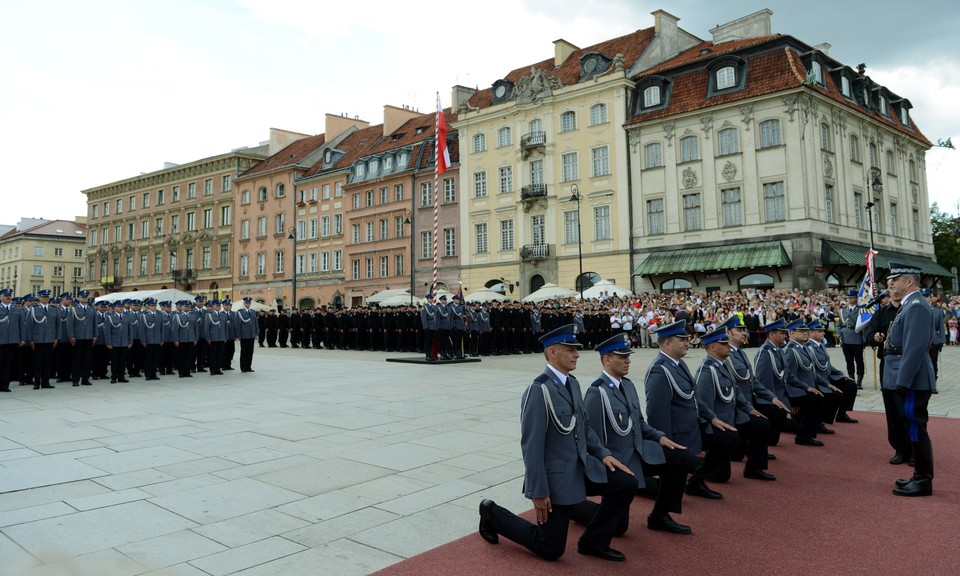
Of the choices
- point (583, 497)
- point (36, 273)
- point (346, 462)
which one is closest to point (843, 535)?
point (583, 497)

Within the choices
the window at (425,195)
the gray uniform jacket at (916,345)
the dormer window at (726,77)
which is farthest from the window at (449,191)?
the gray uniform jacket at (916,345)

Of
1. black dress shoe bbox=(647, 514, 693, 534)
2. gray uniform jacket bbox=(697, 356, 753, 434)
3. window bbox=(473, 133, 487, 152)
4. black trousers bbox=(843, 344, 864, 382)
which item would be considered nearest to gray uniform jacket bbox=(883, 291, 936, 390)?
gray uniform jacket bbox=(697, 356, 753, 434)

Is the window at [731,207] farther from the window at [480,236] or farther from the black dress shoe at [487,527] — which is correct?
the black dress shoe at [487,527]

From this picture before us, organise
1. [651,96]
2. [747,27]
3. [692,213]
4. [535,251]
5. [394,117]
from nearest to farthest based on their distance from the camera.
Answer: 1. [692,213]
2. [651,96]
3. [747,27]
4. [535,251]
5. [394,117]

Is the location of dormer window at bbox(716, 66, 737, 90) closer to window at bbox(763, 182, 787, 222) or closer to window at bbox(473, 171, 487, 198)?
window at bbox(763, 182, 787, 222)

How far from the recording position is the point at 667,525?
17.0ft

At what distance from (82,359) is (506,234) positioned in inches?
1252

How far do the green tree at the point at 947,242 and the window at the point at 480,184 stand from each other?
3824 centimetres

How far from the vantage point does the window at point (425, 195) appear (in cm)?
4909

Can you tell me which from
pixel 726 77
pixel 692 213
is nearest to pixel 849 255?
pixel 692 213

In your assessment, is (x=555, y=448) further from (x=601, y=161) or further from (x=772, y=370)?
(x=601, y=161)

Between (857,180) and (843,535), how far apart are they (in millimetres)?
38040

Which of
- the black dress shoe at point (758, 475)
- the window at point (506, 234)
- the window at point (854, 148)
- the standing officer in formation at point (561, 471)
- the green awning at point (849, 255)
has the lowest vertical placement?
the black dress shoe at point (758, 475)

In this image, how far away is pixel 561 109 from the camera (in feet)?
139
